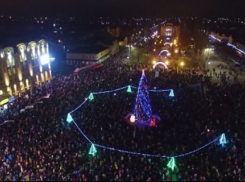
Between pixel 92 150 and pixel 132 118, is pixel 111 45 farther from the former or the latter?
pixel 92 150

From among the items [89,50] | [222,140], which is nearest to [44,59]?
[89,50]

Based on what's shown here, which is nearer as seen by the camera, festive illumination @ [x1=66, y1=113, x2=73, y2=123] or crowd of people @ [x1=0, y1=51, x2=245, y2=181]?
crowd of people @ [x1=0, y1=51, x2=245, y2=181]

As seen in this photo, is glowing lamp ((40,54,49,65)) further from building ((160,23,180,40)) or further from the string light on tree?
building ((160,23,180,40))

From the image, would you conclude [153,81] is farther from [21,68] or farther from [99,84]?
[21,68]

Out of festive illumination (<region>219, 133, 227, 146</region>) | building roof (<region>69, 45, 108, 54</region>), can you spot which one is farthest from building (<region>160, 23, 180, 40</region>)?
festive illumination (<region>219, 133, 227, 146</region>)

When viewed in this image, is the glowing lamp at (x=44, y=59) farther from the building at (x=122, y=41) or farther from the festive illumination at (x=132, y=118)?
the building at (x=122, y=41)

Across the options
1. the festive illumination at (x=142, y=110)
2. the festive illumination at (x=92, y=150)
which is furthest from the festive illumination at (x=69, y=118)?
the festive illumination at (x=142, y=110)
